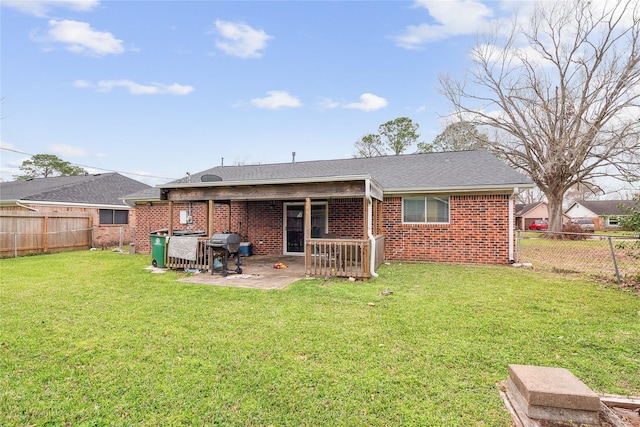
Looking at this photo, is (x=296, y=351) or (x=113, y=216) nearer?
(x=296, y=351)

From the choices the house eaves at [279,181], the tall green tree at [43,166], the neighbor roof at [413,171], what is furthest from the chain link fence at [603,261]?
the tall green tree at [43,166]

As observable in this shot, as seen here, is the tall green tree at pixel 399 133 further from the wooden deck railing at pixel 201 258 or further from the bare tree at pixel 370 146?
the wooden deck railing at pixel 201 258

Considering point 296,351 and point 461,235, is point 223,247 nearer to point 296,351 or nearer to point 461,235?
point 296,351

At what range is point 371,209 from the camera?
869 cm

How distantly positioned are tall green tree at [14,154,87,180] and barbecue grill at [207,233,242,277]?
115 feet

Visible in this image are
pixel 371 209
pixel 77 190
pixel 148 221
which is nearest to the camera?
pixel 371 209

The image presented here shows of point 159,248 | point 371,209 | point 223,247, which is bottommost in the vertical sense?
point 159,248

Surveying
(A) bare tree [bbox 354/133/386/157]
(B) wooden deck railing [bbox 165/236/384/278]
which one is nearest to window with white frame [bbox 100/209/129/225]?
(B) wooden deck railing [bbox 165/236/384/278]

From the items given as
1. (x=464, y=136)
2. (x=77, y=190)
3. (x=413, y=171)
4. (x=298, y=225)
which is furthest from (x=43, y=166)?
(x=464, y=136)

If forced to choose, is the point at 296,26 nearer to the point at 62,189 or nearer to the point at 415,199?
the point at 415,199

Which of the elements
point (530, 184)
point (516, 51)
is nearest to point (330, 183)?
point (530, 184)

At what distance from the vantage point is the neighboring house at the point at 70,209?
12.5 metres

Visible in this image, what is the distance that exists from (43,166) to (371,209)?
40.8 meters

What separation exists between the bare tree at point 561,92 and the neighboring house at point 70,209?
73.1 ft
